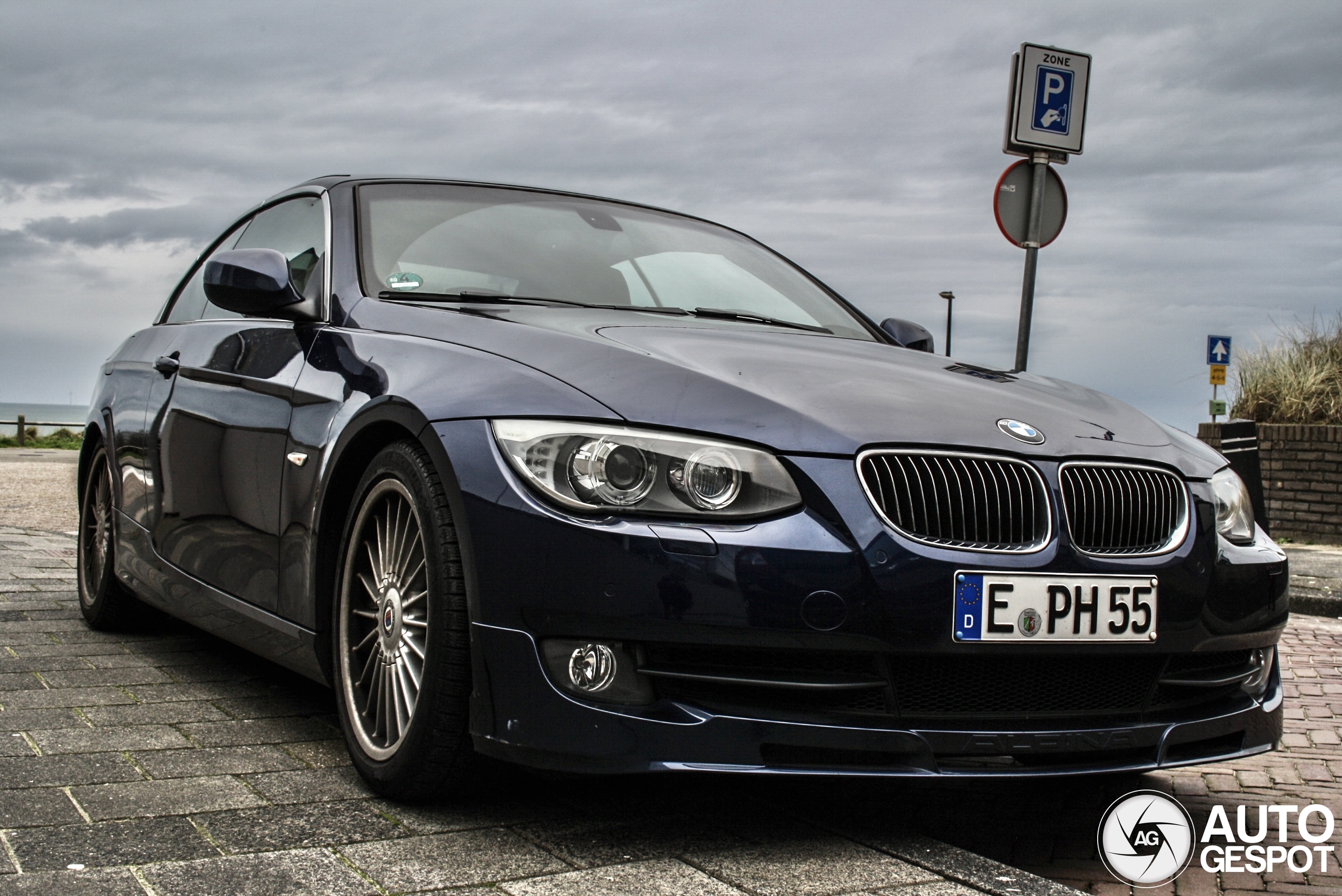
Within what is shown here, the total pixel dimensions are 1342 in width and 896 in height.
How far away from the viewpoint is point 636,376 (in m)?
2.76

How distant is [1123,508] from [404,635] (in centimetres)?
151

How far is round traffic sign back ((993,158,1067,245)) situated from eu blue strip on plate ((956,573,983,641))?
6205 millimetres

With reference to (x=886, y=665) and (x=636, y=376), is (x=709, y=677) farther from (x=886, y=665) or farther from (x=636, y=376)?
(x=636, y=376)

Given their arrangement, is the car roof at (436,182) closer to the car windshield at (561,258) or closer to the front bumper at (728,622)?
the car windshield at (561,258)

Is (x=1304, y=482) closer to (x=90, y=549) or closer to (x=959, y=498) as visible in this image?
(x=90, y=549)

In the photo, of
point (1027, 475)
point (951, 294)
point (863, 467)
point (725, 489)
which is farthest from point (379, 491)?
point (951, 294)

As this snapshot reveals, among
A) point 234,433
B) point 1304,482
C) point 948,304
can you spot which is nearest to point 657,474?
point 234,433

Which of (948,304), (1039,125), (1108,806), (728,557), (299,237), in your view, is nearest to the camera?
(728,557)

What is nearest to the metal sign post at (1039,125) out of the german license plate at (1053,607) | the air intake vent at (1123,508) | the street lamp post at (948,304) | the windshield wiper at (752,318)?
the windshield wiper at (752,318)

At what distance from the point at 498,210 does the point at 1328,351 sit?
12.9m

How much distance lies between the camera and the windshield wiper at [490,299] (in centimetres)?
361

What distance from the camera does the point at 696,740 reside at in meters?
2.53

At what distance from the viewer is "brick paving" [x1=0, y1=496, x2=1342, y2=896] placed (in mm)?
2381

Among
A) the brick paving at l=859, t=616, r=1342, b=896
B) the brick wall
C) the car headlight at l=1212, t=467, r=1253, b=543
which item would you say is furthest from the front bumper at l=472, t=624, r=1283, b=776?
the brick wall
